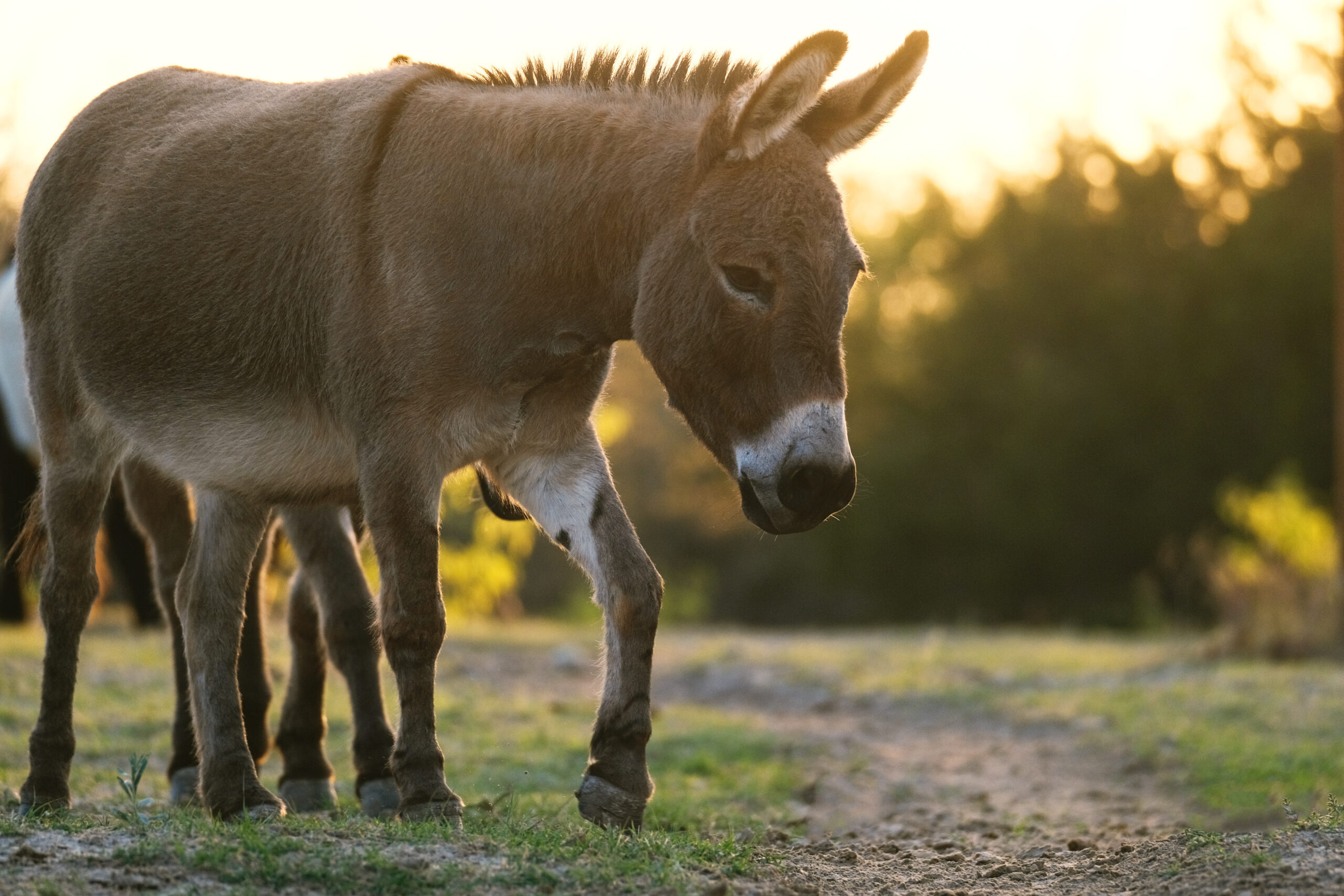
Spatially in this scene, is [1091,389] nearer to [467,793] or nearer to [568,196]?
[467,793]

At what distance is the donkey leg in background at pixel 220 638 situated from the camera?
4.36m

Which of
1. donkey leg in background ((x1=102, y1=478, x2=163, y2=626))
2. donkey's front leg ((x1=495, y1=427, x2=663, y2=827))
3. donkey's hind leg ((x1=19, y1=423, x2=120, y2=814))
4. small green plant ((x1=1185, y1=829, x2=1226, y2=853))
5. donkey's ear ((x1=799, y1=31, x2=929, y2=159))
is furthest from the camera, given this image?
donkey leg in background ((x1=102, y1=478, x2=163, y2=626))

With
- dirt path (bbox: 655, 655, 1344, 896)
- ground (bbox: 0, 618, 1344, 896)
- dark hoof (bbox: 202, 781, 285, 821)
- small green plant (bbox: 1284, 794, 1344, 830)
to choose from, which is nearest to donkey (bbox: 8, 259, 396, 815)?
ground (bbox: 0, 618, 1344, 896)

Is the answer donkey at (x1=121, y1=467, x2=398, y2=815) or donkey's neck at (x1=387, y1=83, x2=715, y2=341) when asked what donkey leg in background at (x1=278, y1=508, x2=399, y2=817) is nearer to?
donkey at (x1=121, y1=467, x2=398, y2=815)

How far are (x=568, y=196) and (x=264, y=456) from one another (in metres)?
1.18

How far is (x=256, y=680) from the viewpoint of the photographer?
208 inches

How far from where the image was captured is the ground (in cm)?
321

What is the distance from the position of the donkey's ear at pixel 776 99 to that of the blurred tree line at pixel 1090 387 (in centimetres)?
1682

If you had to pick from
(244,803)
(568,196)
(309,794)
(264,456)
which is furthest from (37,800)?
(568,196)

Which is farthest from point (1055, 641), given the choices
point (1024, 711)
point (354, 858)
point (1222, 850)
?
point (354, 858)

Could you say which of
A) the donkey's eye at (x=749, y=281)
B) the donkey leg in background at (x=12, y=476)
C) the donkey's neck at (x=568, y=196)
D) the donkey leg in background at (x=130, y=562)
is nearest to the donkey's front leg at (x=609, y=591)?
the donkey's neck at (x=568, y=196)

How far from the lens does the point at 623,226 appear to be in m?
3.81

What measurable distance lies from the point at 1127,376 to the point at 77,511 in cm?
2013

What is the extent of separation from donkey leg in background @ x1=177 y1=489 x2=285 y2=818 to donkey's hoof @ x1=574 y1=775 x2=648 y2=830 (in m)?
0.92
